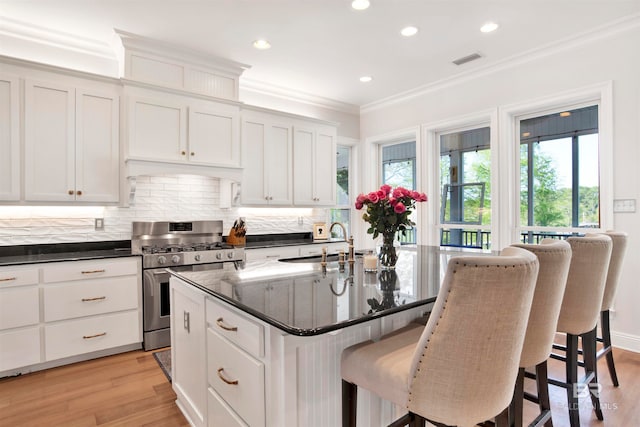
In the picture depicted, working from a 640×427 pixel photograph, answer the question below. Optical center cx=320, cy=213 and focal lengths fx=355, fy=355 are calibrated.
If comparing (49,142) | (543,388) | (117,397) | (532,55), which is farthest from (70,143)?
(532,55)

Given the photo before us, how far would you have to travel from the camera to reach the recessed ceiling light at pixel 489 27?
3.12 metres

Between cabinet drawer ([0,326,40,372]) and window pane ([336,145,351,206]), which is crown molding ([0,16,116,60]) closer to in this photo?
cabinet drawer ([0,326,40,372])

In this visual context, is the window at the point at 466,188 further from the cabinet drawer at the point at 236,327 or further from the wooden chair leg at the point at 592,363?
the cabinet drawer at the point at 236,327

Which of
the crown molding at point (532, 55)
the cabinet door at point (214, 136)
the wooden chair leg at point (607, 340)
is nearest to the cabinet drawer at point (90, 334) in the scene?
the cabinet door at point (214, 136)

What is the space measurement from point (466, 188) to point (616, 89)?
5.66 ft

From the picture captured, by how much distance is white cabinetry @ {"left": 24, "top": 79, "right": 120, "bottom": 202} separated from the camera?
9.62ft

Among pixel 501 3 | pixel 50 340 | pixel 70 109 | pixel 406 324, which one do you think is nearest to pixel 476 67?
pixel 501 3

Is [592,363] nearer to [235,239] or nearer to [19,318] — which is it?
[235,239]

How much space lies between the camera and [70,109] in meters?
3.07

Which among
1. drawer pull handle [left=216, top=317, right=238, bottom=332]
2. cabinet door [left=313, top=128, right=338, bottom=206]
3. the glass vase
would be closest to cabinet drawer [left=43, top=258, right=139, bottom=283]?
drawer pull handle [left=216, top=317, right=238, bottom=332]

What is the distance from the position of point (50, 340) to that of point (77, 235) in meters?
1.00

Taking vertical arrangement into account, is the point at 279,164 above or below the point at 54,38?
below

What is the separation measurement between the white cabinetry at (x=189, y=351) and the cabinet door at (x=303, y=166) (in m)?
2.62

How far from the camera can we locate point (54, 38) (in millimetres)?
3217
